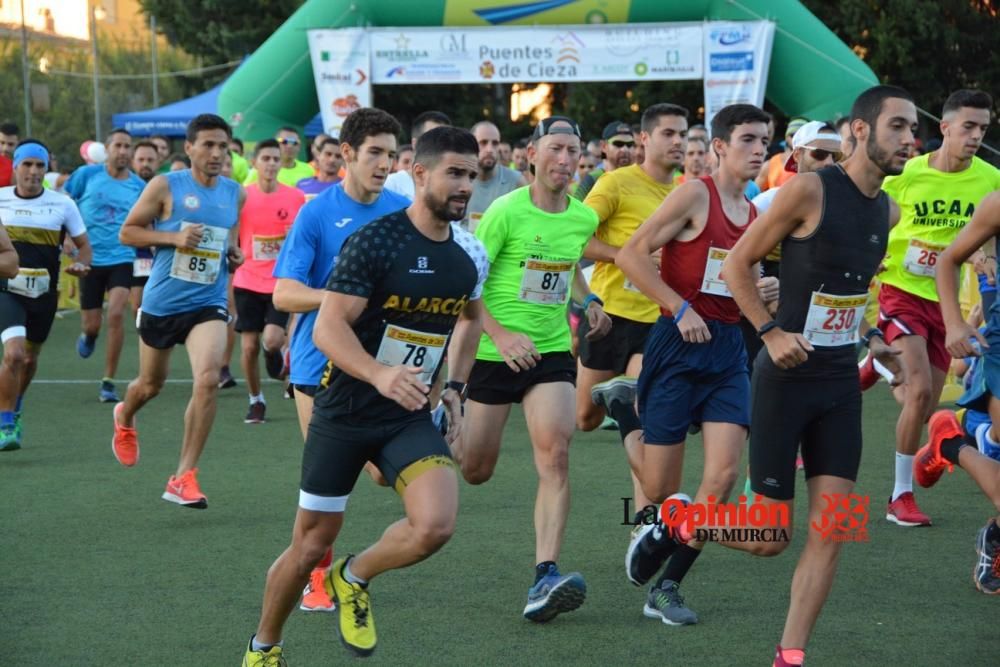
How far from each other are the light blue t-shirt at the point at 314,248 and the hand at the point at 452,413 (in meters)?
0.84

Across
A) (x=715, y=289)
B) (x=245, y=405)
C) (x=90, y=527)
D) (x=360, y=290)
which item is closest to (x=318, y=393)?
(x=360, y=290)

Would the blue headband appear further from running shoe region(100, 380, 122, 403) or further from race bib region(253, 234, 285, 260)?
running shoe region(100, 380, 122, 403)

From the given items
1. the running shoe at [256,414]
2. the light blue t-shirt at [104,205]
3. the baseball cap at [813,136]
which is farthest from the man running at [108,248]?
the baseball cap at [813,136]

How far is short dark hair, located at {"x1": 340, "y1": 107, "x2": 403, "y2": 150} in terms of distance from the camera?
6.11 meters

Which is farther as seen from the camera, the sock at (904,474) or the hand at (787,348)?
the sock at (904,474)

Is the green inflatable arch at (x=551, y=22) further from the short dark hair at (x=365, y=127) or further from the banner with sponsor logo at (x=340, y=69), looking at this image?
the short dark hair at (x=365, y=127)

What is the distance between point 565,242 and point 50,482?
4017 mm

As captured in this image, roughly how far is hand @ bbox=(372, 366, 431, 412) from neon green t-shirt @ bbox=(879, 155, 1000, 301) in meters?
4.11

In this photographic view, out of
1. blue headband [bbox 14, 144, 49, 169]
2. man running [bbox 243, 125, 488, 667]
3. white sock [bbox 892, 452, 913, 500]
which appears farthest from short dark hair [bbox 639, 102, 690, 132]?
blue headband [bbox 14, 144, 49, 169]

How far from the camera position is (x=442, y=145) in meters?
4.92

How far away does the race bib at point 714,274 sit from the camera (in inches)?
242

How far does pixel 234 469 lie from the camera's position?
9.37 meters

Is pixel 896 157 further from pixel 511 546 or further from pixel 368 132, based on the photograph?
pixel 511 546

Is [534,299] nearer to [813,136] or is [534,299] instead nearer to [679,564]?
[679,564]
